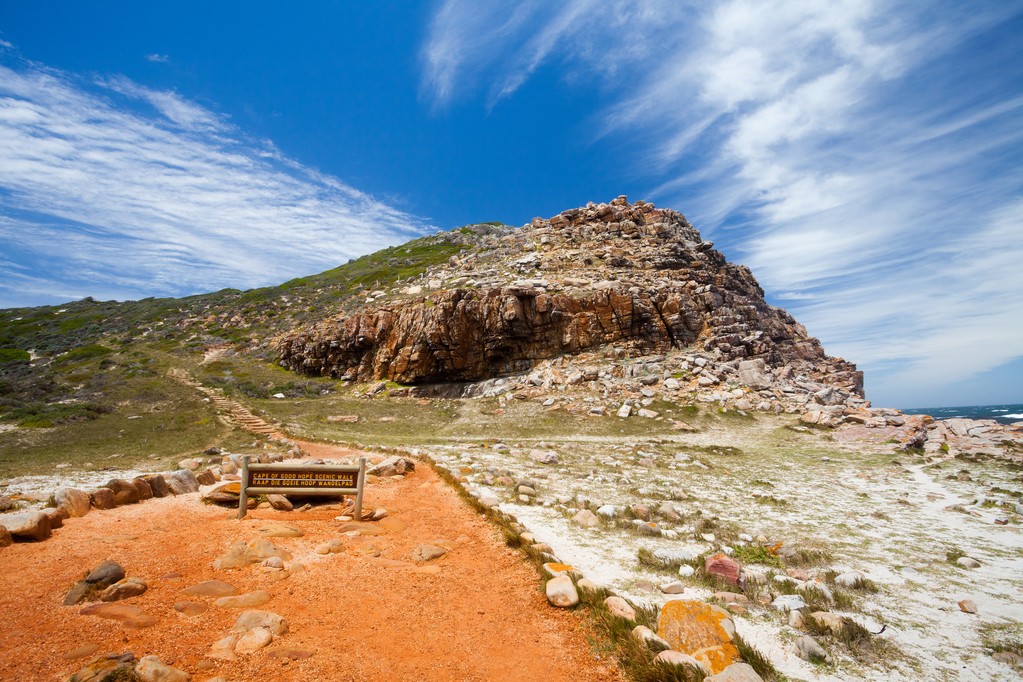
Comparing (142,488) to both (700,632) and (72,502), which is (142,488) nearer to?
(72,502)

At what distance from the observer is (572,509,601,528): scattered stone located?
10.2 m

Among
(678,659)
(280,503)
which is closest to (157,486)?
(280,503)

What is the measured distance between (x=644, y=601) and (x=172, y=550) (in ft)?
26.7

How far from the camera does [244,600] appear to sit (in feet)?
20.8

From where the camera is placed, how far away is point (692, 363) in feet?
121

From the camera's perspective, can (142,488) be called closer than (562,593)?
No

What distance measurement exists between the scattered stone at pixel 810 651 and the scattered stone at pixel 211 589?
774cm

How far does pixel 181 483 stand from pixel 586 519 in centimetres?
1089

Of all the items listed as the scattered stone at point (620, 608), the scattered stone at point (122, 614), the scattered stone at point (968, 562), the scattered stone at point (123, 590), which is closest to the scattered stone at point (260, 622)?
the scattered stone at point (122, 614)

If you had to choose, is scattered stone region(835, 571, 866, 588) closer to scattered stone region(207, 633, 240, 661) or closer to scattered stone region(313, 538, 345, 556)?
scattered stone region(313, 538, 345, 556)

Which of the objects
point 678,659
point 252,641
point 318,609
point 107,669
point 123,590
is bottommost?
point 318,609

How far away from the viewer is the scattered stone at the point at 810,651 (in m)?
5.11

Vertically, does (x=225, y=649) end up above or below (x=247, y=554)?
below

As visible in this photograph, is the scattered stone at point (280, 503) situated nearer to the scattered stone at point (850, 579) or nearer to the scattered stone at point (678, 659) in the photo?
the scattered stone at point (678, 659)
